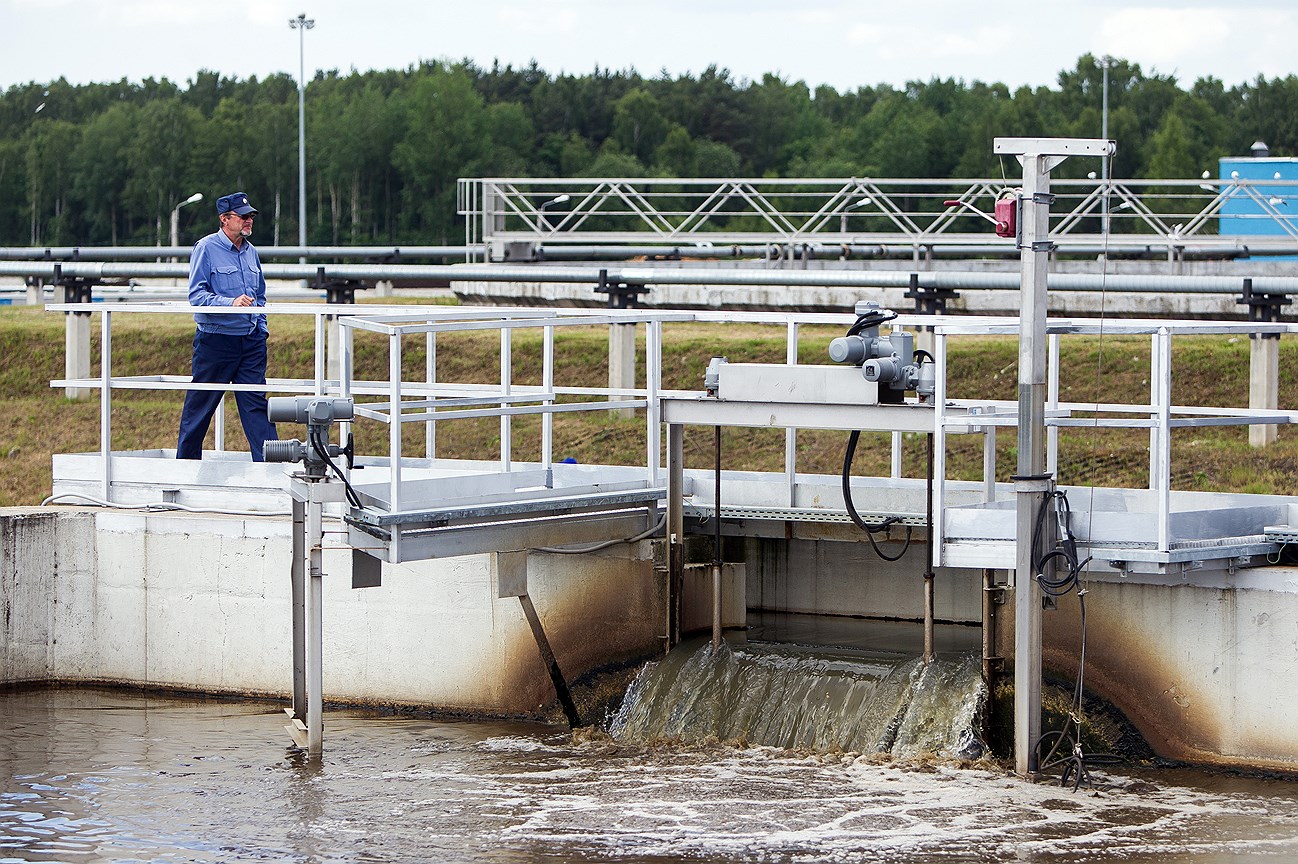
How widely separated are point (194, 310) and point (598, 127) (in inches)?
3788

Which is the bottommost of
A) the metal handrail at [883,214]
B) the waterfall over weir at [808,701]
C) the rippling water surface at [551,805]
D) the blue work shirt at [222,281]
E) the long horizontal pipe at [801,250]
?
the rippling water surface at [551,805]

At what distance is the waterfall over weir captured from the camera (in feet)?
37.9

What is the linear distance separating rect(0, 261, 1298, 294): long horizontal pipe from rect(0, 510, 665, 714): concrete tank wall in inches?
200

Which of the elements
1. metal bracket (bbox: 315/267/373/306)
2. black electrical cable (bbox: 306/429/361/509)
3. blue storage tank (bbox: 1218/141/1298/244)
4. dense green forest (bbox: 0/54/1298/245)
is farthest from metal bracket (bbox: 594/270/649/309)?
dense green forest (bbox: 0/54/1298/245)

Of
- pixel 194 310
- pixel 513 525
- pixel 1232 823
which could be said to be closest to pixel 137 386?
pixel 194 310

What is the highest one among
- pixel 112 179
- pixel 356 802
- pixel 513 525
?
pixel 112 179

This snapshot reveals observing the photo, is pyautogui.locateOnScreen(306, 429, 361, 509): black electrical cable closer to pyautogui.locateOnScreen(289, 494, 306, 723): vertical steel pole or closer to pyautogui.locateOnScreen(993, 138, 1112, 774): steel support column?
pyautogui.locateOnScreen(289, 494, 306, 723): vertical steel pole

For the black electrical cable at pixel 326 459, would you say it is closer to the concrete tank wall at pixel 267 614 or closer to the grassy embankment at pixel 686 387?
the concrete tank wall at pixel 267 614

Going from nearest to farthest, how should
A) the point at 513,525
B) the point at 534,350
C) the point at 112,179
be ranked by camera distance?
the point at 513,525 → the point at 534,350 → the point at 112,179

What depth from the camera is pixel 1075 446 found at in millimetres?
16719

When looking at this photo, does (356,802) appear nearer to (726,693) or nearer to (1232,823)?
(726,693)

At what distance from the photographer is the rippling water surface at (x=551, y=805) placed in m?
9.74

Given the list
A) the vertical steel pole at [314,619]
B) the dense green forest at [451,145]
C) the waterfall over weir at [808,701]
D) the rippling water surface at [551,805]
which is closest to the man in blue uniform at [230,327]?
the vertical steel pole at [314,619]

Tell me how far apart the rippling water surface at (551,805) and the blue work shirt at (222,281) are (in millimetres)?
2710
